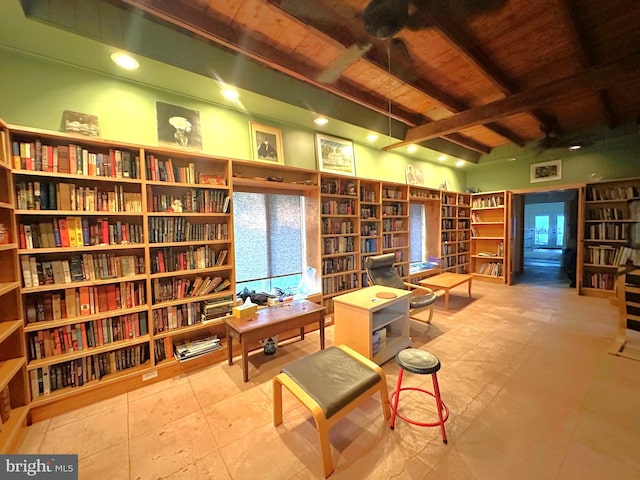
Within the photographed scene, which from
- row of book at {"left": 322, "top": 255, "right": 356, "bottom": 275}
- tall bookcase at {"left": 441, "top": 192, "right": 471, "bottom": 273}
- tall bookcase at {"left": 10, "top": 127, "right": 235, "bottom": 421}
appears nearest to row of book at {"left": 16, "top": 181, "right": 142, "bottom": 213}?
tall bookcase at {"left": 10, "top": 127, "right": 235, "bottom": 421}

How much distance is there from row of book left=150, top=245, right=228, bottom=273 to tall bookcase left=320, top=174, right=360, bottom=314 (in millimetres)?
1445

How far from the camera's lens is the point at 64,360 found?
1.98m

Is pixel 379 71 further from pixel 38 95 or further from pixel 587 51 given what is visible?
pixel 38 95

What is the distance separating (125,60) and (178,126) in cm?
64

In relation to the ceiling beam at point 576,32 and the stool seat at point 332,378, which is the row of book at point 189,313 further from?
the ceiling beam at point 576,32

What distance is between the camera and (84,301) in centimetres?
209

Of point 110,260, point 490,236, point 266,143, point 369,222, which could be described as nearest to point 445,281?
point 369,222

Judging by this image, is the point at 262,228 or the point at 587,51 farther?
the point at 262,228

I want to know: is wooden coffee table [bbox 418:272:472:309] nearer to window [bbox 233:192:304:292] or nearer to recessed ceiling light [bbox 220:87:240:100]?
window [bbox 233:192:304:292]

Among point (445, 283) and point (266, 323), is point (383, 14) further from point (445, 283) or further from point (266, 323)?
point (445, 283)

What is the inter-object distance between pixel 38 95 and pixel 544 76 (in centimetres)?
503

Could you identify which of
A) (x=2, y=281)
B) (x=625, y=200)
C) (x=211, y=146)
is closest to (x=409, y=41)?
(x=211, y=146)

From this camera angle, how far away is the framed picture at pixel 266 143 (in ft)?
10.1

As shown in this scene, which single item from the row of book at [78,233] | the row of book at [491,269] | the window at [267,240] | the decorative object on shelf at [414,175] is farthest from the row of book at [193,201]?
the row of book at [491,269]
